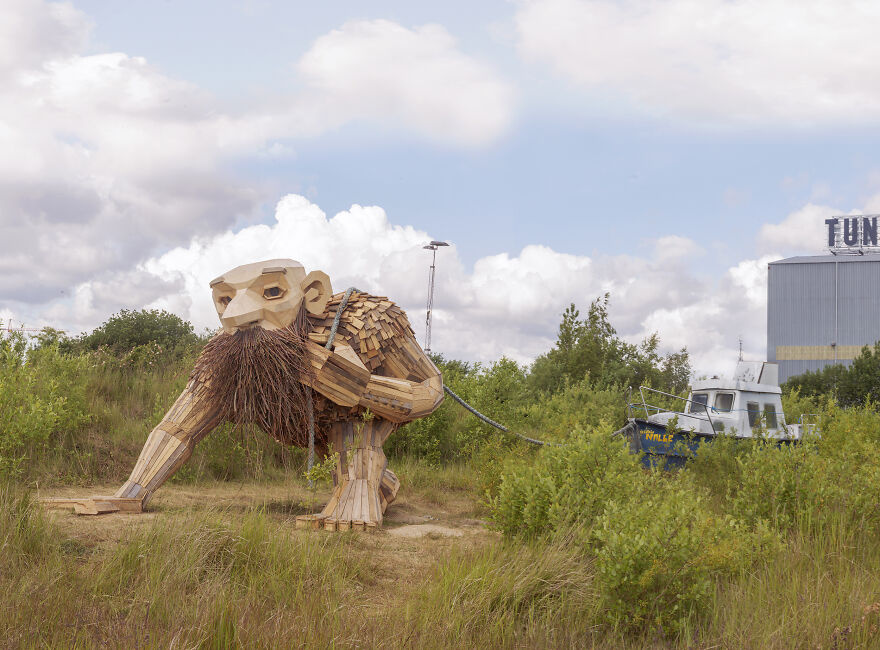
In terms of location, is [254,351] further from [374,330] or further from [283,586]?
[283,586]

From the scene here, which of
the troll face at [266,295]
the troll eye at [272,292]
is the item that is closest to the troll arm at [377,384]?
the troll face at [266,295]

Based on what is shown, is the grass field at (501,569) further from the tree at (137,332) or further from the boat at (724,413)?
the tree at (137,332)

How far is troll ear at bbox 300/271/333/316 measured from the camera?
6.04 m

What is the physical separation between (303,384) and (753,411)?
9461 millimetres

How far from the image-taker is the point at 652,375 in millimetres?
25375

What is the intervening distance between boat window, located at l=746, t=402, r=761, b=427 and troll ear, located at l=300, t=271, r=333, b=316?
9.18 metres

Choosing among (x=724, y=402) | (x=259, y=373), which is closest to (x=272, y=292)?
(x=259, y=373)

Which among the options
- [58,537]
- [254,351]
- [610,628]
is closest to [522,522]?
[610,628]

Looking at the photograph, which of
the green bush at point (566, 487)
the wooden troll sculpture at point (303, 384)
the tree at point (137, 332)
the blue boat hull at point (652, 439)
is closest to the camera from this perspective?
the green bush at point (566, 487)

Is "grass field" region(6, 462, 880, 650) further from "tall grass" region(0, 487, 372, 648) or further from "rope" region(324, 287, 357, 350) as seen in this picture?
"rope" region(324, 287, 357, 350)

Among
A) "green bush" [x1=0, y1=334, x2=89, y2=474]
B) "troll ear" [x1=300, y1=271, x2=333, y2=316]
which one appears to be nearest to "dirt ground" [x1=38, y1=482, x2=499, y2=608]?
"green bush" [x1=0, y1=334, x2=89, y2=474]

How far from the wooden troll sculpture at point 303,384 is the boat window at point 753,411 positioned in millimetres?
8175

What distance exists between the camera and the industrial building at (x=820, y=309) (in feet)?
164

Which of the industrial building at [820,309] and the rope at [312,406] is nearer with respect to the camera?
the rope at [312,406]
